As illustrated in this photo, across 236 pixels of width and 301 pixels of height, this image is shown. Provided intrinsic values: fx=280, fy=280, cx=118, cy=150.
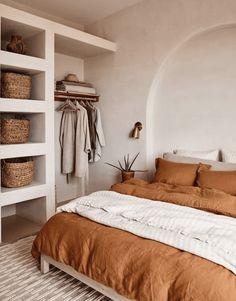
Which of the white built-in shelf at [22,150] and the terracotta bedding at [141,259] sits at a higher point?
the white built-in shelf at [22,150]

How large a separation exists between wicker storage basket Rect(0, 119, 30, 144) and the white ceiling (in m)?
1.50

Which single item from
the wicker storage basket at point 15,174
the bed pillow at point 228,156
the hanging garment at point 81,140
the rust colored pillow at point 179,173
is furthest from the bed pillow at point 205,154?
the wicker storage basket at point 15,174

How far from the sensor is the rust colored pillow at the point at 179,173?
2.81 m

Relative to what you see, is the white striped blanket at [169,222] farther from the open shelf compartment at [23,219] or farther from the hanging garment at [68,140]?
the hanging garment at [68,140]

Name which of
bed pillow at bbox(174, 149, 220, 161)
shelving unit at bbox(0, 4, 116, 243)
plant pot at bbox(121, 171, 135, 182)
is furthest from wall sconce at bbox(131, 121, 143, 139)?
shelving unit at bbox(0, 4, 116, 243)

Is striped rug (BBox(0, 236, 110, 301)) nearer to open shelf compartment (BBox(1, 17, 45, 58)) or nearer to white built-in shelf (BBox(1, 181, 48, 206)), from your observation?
white built-in shelf (BBox(1, 181, 48, 206))

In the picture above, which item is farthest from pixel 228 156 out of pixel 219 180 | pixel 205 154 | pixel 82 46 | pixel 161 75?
pixel 82 46

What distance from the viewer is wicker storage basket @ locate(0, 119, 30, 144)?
305cm

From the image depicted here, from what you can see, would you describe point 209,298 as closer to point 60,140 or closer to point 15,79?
point 15,79

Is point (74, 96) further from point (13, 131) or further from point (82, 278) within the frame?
point (82, 278)

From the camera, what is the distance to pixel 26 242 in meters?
2.93

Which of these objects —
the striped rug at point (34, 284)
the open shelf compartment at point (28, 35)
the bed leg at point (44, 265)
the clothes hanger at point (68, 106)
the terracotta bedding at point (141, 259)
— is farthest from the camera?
the clothes hanger at point (68, 106)

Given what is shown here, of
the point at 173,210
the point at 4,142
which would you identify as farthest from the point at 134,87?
the point at 173,210

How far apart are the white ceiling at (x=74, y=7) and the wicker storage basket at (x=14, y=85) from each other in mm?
1045
